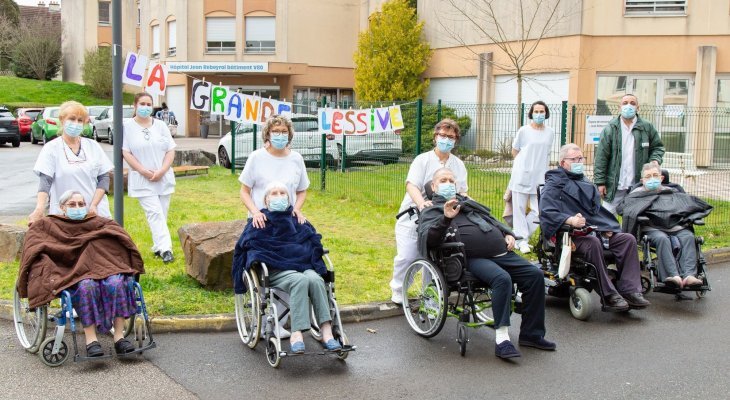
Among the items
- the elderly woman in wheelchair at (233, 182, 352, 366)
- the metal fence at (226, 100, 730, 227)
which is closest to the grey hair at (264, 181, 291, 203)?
the elderly woman in wheelchair at (233, 182, 352, 366)

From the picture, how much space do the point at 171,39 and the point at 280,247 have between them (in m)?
36.8

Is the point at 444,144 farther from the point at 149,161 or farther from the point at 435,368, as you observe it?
the point at 149,161

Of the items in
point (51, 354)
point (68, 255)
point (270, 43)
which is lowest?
point (51, 354)

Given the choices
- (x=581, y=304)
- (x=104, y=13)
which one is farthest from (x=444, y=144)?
(x=104, y=13)

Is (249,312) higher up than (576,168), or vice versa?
(576,168)

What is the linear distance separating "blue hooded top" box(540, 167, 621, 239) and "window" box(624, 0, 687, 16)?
1716 cm

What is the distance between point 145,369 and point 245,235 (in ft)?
4.23

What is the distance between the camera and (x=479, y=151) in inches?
481

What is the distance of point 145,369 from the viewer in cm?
590

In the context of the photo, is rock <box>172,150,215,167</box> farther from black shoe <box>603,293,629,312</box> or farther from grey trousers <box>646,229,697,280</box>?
black shoe <box>603,293,629,312</box>

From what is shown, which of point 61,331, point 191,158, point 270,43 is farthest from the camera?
point 270,43

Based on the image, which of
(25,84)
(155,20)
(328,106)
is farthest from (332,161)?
(25,84)

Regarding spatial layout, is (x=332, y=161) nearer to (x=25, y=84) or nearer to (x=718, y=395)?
(x=718, y=395)

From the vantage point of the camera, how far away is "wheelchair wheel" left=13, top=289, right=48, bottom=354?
6.02m
